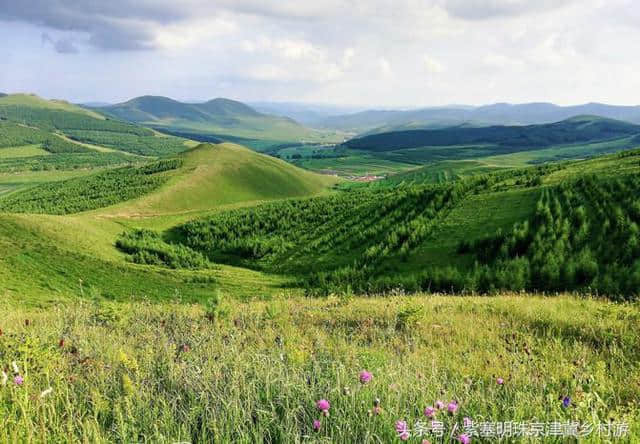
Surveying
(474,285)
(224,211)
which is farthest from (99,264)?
(224,211)

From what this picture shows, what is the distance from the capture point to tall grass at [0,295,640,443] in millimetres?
3967

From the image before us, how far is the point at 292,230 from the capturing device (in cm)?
5553

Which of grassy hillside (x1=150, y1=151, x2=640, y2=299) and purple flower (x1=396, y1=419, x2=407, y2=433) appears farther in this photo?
grassy hillside (x1=150, y1=151, x2=640, y2=299)

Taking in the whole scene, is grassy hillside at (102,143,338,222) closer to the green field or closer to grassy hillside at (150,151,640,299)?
the green field

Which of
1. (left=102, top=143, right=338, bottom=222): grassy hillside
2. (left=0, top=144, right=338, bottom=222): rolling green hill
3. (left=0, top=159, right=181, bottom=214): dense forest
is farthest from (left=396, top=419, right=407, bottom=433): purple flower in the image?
(left=0, top=159, right=181, bottom=214): dense forest

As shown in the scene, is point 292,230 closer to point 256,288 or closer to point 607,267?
point 256,288

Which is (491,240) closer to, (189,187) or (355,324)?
(355,324)

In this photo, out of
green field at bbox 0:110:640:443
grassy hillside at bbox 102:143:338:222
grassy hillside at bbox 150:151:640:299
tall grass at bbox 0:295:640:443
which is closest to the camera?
tall grass at bbox 0:295:640:443

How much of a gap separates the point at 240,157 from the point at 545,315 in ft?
400

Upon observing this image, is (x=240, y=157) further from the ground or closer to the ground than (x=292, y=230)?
further from the ground

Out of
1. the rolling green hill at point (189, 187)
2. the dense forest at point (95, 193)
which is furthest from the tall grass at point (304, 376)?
the dense forest at point (95, 193)

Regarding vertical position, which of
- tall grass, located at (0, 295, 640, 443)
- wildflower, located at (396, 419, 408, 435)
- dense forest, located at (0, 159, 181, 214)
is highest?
wildflower, located at (396, 419, 408, 435)

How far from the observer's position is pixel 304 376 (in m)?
5.01

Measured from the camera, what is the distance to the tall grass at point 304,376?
397 centimetres
